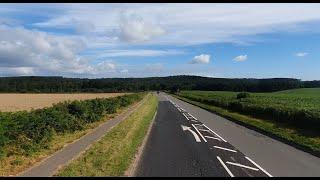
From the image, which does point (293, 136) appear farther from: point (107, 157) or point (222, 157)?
point (107, 157)

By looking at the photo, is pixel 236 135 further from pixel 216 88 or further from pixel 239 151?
pixel 216 88

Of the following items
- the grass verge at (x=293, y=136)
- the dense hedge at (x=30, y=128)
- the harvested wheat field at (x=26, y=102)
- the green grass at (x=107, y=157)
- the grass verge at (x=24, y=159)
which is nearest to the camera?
the green grass at (x=107, y=157)

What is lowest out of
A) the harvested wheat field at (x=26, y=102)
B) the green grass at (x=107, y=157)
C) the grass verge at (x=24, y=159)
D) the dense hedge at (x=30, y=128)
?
the harvested wheat field at (x=26, y=102)

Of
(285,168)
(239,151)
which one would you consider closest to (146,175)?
(285,168)

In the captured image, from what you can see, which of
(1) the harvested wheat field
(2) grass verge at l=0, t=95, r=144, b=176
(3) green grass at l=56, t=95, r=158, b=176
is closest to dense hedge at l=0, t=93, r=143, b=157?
(2) grass verge at l=0, t=95, r=144, b=176

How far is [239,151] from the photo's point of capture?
1648cm

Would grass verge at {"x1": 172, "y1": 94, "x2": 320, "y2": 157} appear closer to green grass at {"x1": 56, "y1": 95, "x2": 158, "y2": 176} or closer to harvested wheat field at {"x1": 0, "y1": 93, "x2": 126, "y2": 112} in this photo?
green grass at {"x1": 56, "y1": 95, "x2": 158, "y2": 176}

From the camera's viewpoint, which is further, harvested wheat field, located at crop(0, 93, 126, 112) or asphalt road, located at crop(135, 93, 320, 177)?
harvested wheat field, located at crop(0, 93, 126, 112)

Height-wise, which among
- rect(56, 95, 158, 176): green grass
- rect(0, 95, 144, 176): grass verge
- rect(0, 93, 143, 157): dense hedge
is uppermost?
rect(0, 93, 143, 157): dense hedge

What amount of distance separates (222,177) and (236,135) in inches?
439

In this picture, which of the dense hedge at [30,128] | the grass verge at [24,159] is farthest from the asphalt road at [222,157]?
the dense hedge at [30,128]

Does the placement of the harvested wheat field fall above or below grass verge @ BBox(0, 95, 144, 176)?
below

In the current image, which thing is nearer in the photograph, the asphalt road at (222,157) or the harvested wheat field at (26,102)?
the asphalt road at (222,157)

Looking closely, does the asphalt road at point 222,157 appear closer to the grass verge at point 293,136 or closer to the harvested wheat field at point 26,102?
the grass verge at point 293,136
